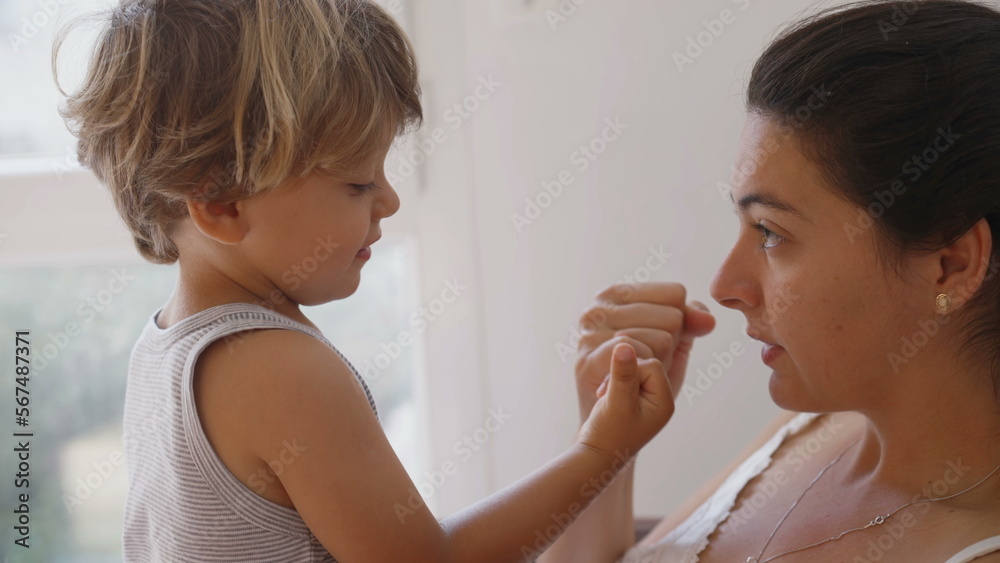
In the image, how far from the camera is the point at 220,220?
0.91 metres

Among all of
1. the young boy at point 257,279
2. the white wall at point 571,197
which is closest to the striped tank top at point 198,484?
the young boy at point 257,279

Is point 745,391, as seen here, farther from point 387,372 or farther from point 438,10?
point 438,10

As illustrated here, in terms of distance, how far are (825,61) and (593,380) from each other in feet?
1.73

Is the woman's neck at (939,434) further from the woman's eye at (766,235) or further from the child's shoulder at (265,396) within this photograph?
the child's shoulder at (265,396)

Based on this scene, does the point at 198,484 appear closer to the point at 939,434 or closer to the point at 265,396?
the point at 265,396

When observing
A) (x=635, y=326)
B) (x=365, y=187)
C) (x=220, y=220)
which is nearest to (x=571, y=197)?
(x=635, y=326)

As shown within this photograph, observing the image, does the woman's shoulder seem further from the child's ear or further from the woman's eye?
the child's ear

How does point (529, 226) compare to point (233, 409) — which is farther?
point (529, 226)

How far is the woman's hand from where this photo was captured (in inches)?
47.5

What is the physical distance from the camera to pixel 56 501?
6.08 ft

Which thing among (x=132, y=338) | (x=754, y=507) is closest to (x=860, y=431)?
(x=754, y=507)

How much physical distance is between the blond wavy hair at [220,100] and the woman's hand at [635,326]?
46 cm

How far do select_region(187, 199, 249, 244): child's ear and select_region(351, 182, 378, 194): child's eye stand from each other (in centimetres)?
12

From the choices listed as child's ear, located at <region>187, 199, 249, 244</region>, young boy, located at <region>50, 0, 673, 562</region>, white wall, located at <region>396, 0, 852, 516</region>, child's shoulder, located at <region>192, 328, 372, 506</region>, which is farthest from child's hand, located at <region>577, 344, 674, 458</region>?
white wall, located at <region>396, 0, 852, 516</region>
